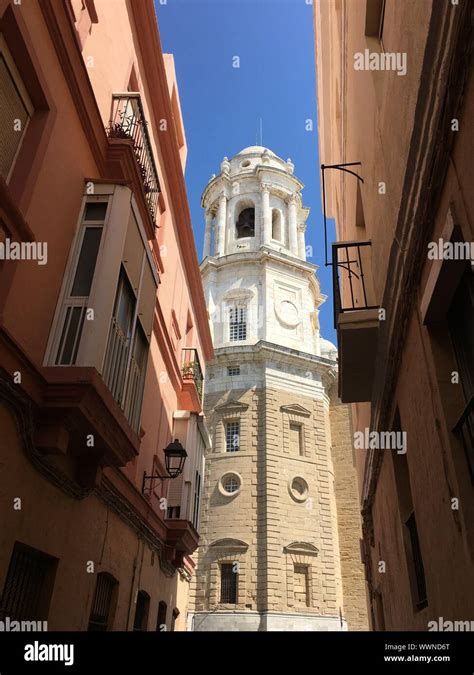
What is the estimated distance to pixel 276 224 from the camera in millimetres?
40156

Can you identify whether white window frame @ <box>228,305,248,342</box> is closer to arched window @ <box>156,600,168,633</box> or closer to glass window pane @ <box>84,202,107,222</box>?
arched window @ <box>156,600,168,633</box>

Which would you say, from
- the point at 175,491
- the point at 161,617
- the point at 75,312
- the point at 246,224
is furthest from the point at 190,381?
the point at 246,224

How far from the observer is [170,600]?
42.5 feet

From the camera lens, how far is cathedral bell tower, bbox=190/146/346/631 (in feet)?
84.9

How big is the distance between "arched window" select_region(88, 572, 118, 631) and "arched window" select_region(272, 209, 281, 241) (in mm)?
33400

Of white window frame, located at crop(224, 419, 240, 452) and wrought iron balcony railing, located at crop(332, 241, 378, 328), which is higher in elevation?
white window frame, located at crop(224, 419, 240, 452)

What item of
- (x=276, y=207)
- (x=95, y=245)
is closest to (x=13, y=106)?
(x=95, y=245)

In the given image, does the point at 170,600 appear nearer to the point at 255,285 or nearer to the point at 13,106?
the point at 13,106

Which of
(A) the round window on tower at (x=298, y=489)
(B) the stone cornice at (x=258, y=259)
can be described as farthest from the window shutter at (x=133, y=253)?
(B) the stone cornice at (x=258, y=259)

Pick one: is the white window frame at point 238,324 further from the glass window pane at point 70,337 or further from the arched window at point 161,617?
the glass window pane at point 70,337

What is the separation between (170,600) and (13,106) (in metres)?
11.4

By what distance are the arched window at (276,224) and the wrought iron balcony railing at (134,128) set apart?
101ft

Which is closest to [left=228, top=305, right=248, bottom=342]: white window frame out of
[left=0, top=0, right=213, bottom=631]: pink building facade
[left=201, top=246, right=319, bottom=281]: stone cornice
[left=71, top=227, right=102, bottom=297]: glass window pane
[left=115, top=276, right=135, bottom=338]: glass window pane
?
[left=201, top=246, right=319, bottom=281]: stone cornice

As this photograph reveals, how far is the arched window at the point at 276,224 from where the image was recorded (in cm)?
3966
